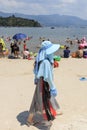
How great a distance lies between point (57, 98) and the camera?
8.71 m

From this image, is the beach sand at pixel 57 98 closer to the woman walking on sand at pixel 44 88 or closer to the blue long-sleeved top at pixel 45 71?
the woman walking on sand at pixel 44 88

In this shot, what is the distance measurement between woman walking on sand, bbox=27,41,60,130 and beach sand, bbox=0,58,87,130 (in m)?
0.23

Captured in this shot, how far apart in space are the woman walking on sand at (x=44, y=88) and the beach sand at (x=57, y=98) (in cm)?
23

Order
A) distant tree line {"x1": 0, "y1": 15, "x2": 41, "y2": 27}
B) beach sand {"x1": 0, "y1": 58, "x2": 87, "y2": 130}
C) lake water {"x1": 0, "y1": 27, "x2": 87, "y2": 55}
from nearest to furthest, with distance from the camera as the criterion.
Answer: beach sand {"x1": 0, "y1": 58, "x2": 87, "y2": 130}
lake water {"x1": 0, "y1": 27, "x2": 87, "y2": 55}
distant tree line {"x1": 0, "y1": 15, "x2": 41, "y2": 27}

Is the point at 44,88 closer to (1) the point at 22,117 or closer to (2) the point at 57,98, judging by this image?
(1) the point at 22,117

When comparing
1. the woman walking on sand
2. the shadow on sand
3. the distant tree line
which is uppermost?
the woman walking on sand

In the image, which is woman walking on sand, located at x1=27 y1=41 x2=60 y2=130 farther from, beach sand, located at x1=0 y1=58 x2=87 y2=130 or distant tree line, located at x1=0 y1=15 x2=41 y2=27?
distant tree line, located at x1=0 y1=15 x2=41 y2=27

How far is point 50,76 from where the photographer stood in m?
6.37

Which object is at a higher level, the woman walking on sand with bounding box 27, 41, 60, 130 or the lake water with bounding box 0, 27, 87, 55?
the woman walking on sand with bounding box 27, 41, 60, 130

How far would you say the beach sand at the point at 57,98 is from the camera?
22.4 feet

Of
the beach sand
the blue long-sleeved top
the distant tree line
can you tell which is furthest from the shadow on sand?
the distant tree line

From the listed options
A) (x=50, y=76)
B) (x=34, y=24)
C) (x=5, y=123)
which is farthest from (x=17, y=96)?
(x=34, y=24)

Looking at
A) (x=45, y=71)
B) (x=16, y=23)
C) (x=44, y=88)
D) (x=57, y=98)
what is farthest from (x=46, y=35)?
(x=16, y=23)

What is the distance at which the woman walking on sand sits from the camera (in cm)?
638
